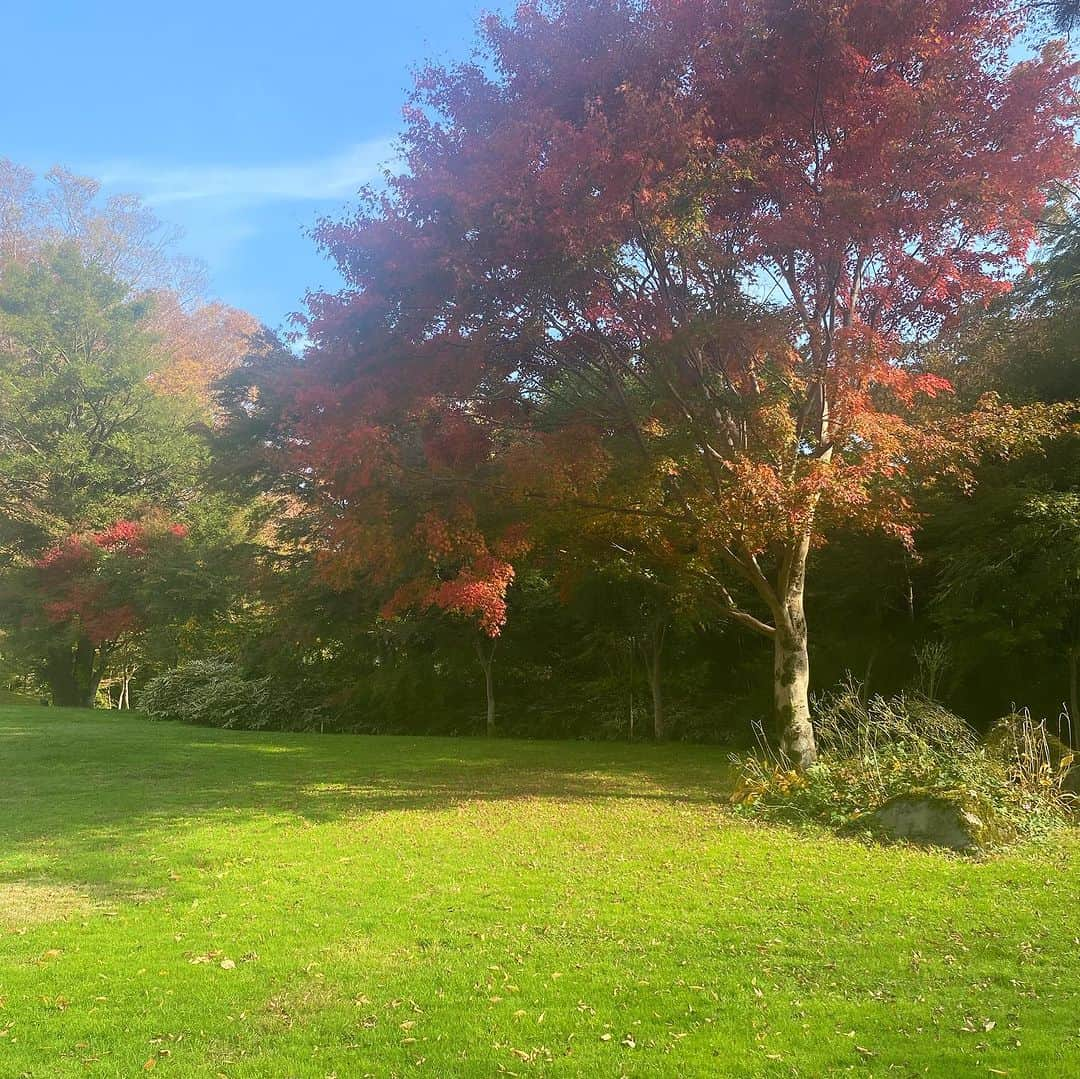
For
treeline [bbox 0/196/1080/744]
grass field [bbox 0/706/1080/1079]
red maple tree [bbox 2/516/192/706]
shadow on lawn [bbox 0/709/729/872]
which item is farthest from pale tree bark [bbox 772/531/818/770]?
red maple tree [bbox 2/516/192/706]

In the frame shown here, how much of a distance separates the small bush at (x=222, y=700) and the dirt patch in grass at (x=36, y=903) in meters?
14.7

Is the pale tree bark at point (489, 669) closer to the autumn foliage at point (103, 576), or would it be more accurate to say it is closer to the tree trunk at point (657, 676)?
the tree trunk at point (657, 676)

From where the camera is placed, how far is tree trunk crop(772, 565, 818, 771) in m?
10.0

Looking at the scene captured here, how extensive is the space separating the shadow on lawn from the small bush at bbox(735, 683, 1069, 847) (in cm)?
92

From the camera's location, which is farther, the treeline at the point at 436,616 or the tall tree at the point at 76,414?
the tall tree at the point at 76,414

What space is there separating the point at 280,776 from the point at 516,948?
8.13 m

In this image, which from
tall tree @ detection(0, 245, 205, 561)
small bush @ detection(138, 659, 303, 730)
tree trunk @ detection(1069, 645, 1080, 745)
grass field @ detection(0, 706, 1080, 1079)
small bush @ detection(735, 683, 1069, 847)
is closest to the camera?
grass field @ detection(0, 706, 1080, 1079)

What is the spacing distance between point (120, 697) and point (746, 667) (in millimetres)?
28520

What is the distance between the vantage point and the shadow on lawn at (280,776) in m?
9.06

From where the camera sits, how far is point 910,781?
8297 mm

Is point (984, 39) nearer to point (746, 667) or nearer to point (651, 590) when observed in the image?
point (651, 590)

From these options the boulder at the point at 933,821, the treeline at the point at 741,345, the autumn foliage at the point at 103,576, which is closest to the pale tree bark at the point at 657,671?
the treeline at the point at 741,345

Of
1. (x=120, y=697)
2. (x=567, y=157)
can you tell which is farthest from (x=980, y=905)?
(x=120, y=697)

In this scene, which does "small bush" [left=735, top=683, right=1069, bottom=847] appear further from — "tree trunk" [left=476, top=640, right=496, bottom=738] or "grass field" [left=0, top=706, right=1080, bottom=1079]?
"tree trunk" [left=476, top=640, right=496, bottom=738]
